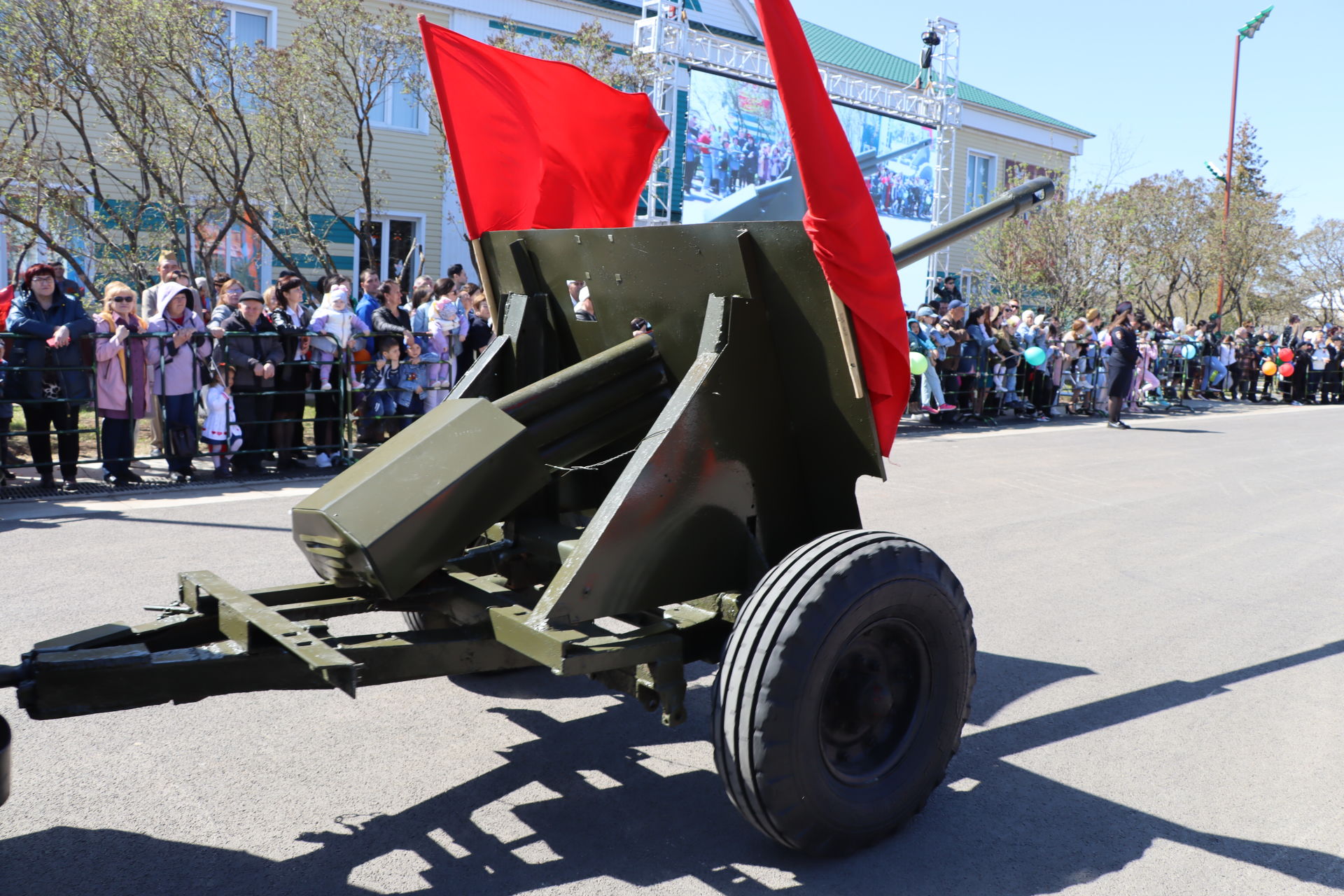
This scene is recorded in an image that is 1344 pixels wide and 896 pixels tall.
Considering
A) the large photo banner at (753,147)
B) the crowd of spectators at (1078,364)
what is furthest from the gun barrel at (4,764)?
the large photo banner at (753,147)

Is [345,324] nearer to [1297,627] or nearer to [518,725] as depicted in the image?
[518,725]

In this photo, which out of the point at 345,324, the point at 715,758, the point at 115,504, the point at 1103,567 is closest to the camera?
the point at 715,758

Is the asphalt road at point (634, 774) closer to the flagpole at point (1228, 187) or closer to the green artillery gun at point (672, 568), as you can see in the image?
the green artillery gun at point (672, 568)

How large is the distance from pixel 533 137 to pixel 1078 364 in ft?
57.1

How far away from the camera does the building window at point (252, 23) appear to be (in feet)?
64.1

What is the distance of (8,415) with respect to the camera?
8656mm

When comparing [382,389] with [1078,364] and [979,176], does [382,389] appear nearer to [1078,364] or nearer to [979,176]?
[1078,364]

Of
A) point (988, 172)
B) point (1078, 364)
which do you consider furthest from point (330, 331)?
point (988, 172)

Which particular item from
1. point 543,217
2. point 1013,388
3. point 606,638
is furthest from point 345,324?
point 1013,388

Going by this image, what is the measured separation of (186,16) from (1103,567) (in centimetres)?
1320

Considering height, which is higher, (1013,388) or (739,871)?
(1013,388)

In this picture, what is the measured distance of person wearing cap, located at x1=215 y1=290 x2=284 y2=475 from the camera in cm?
945

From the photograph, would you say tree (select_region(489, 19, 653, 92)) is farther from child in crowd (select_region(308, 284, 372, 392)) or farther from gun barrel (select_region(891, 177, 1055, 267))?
gun barrel (select_region(891, 177, 1055, 267))

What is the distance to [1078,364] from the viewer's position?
19875mm
